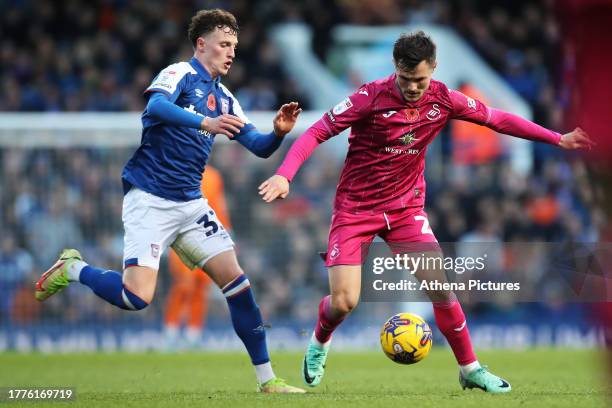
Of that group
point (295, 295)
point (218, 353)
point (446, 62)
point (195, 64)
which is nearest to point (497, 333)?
point (295, 295)

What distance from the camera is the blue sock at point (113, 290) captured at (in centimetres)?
725

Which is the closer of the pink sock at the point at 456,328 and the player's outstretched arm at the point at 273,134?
the player's outstretched arm at the point at 273,134

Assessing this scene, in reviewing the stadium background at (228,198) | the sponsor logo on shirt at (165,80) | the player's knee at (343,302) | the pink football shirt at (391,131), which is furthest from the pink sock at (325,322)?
the stadium background at (228,198)

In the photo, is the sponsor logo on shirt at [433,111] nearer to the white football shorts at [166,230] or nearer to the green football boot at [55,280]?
the white football shorts at [166,230]

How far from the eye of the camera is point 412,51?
677cm

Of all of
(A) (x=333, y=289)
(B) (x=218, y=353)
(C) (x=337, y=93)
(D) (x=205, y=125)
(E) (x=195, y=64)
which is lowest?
(B) (x=218, y=353)

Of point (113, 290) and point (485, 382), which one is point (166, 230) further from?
point (485, 382)

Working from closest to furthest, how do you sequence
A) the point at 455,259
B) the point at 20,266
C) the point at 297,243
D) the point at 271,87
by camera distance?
the point at 455,259 < the point at 20,266 < the point at 297,243 < the point at 271,87

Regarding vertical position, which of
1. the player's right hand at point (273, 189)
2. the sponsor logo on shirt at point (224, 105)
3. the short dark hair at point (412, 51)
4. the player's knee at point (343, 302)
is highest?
the short dark hair at point (412, 51)

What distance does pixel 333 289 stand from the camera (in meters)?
7.32

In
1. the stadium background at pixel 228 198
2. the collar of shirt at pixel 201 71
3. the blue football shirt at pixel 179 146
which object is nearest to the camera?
the blue football shirt at pixel 179 146

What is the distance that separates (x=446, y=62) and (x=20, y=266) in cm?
863

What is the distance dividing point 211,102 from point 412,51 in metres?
1.50

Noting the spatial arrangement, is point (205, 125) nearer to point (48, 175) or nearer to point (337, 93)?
point (48, 175)
